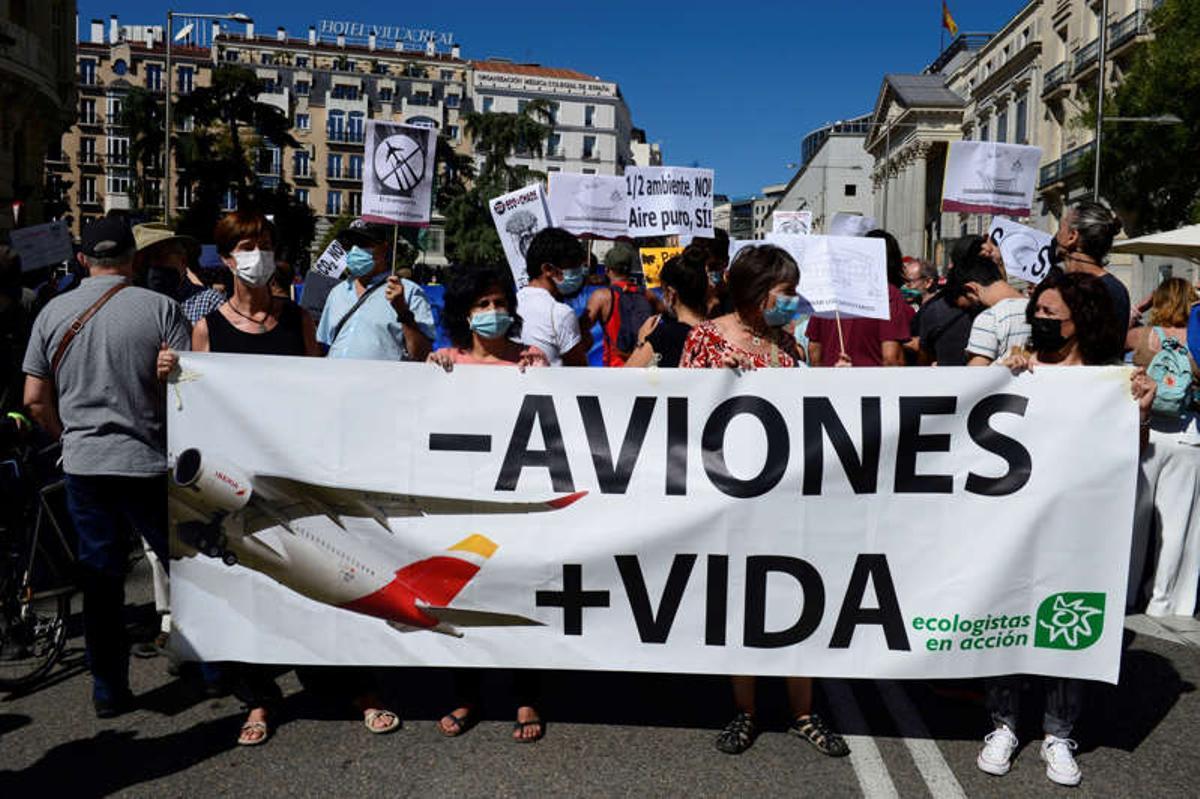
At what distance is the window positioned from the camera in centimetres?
6203

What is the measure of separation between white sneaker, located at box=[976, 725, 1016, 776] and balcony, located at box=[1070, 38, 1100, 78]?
50.5 metres

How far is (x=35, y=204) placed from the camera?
36.3 m

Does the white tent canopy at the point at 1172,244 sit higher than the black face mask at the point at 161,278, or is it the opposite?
the white tent canopy at the point at 1172,244

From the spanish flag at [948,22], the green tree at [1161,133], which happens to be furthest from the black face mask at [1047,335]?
the spanish flag at [948,22]

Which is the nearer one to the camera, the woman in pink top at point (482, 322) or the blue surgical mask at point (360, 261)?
the woman in pink top at point (482, 322)

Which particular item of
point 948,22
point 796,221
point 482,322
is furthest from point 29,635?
point 948,22

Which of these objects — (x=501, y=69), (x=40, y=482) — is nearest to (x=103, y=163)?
(x=501, y=69)

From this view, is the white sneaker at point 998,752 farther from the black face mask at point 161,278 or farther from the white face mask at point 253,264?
the black face mask at point 161,278

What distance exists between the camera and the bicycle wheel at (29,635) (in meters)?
5.03

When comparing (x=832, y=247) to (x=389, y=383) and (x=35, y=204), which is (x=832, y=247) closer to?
(x=389, y=383)

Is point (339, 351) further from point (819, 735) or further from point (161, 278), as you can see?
point (819, 735)

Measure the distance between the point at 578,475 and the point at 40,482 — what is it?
2632 millimetres

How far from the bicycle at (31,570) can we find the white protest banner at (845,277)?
11.8 ft

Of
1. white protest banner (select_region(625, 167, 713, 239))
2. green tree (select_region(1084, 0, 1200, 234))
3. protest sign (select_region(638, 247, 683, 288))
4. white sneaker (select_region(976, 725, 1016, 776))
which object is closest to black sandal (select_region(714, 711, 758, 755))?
white sneaker (select_region(976, 725, 1016, 776))
